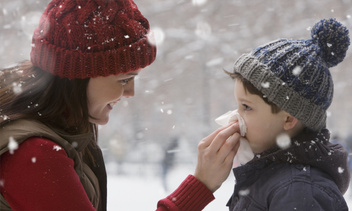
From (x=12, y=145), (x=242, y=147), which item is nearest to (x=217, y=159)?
(x=242, y=147)

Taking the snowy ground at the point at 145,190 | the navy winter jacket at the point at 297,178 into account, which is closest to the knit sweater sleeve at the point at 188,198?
the navy winter jacket at the point at 297,178

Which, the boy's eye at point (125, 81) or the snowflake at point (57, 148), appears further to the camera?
the boy's eye at point (125, 81)

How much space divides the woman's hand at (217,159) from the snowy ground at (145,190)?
1.27m

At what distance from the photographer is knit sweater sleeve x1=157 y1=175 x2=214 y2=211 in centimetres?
124

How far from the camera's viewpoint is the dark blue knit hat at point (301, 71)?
124cm

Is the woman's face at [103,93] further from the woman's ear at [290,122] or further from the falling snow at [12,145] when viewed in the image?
the woman's ear at [290,122]

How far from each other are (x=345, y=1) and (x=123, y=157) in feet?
8.71

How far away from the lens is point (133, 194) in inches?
121

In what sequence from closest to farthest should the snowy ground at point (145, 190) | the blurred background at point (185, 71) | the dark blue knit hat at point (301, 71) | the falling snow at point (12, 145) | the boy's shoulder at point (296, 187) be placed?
the falling snow at point (12, 145), the boy's shoulder at point (296, 187), the dark blue knit hat at point (301, 71), the snowy ground at point (145, 190), the blurred background at point (185, 71)

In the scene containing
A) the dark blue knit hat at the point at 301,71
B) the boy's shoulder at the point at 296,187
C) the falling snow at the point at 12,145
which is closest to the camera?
the falling snow at the point at 12,145

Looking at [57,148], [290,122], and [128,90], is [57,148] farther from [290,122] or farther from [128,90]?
[290,122]

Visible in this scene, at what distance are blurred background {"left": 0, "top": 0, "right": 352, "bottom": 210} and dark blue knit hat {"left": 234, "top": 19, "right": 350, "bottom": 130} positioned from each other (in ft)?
8.03

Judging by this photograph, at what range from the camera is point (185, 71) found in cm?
451

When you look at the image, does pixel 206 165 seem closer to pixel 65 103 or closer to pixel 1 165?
pixel 65 103
